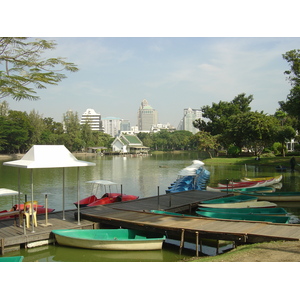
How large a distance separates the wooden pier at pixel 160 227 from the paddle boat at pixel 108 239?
44 centimetres

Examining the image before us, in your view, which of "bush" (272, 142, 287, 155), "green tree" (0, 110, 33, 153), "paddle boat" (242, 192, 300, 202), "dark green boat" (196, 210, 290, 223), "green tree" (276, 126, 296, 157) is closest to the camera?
"dark green boat" (196, 210, 290, 223)

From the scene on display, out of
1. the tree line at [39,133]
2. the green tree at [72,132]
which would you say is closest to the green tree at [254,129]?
the tree line at [39,133]

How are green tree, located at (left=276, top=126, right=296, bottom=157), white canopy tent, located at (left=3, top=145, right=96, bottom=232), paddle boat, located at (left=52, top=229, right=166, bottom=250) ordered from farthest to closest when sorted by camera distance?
green tree, located at (left=276, top=126, right=296, bottom=157) < white canopy tent, located at (left=3, top=145, right=96, bottom=232) < paddle boat, located at (left=52, top=229, right=166, bottom=250)

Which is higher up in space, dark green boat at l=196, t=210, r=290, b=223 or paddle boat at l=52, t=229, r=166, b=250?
dark green boat at l=196, t=210, r=290, b=223

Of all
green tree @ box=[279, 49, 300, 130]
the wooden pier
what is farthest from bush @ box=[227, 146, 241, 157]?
the wooden pier

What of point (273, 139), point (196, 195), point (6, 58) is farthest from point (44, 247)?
point (273, 139)

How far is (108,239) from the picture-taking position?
11320 millimetres

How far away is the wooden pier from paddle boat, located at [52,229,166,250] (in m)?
0.44

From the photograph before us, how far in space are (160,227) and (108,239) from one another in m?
1.86

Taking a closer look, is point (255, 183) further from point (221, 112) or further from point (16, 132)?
point (16, 132)

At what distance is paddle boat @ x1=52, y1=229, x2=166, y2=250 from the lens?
11.1 m

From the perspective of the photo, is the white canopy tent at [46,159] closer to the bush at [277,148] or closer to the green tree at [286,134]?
the green tree at [286,134]

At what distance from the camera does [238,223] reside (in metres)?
11.7

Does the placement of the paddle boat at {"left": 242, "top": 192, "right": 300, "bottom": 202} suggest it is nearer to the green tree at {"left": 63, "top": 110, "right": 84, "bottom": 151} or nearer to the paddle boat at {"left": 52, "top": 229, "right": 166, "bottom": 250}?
the paddle boat at {"left": 52, "top": 229, "right": 166, "bottom": 250}
